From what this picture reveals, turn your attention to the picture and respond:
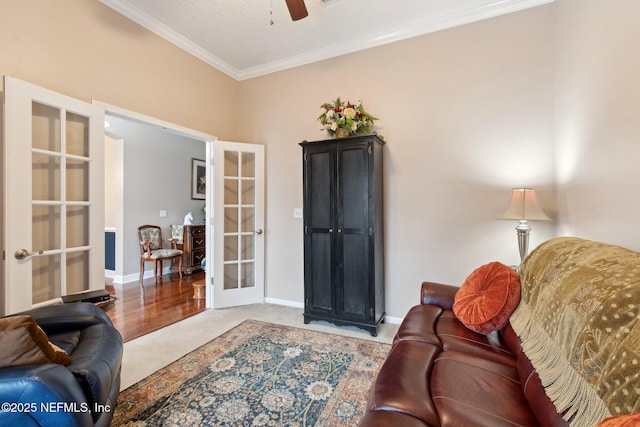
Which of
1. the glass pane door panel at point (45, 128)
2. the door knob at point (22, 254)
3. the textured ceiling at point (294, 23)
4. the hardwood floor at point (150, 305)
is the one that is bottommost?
the hardwood floor at point (150, 305)

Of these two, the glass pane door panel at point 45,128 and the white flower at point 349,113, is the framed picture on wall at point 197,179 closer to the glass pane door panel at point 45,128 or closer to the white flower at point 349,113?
the glass pane door panel at point 45,128

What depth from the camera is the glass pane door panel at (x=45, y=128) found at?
1.98 m

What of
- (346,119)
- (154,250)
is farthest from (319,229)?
(154,250)

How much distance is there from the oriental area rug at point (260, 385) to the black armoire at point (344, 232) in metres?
0.37

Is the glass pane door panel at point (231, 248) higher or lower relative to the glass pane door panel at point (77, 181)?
lower

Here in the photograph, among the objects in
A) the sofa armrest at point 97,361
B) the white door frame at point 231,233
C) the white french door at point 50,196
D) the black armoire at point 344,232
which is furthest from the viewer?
the white door frame at point 231,233

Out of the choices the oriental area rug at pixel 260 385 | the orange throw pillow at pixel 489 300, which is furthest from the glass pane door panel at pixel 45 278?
the orange throw pillow at pixel 489 300

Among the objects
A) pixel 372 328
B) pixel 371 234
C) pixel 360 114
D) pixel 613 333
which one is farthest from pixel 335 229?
pixel 613 333

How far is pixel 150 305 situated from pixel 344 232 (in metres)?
2.75

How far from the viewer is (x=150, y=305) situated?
3604 millimetres

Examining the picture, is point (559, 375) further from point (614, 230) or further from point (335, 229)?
point (335, 229)

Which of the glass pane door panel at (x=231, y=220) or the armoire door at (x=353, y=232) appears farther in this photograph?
the glass pane door panel at (x=231, y=220)

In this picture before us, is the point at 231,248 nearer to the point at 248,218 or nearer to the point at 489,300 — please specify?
the point at 248,218

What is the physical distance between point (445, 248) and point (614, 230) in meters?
1.33
